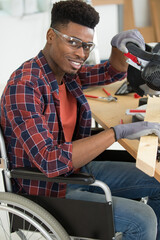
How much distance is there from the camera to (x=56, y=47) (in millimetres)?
1275

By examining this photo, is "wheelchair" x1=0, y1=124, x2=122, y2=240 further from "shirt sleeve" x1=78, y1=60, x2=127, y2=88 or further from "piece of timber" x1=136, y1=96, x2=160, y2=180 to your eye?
"shirt sleeve" x1=78, y1=60, x2=127, y2=88

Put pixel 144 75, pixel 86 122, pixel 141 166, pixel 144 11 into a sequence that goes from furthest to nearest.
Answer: pixel 144 11 < pixel 86 122 < pixel 144 75 < pixel 141 166

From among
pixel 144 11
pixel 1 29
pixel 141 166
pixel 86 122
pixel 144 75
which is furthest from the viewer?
pixel 144 11

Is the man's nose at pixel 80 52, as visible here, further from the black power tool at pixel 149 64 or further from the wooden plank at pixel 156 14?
the wooden plank at pixel 156 14

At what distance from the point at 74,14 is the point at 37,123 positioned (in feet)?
1.40

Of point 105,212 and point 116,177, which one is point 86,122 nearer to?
point 116,177

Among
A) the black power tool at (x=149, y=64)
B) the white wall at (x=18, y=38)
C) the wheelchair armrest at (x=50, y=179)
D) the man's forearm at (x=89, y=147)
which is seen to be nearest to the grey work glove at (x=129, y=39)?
the black power tool at (x=149, y=64)

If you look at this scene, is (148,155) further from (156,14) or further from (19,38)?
(156,14)

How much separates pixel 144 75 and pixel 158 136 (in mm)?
200

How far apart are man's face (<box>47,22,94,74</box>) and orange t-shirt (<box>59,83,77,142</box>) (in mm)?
149

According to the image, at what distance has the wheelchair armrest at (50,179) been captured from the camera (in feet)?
3.65

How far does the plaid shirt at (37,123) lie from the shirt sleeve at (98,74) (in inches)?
8.3

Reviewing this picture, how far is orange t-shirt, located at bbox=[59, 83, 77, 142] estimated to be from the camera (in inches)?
55.2

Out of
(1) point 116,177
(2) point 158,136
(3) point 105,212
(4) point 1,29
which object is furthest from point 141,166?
(4) point 1,29
